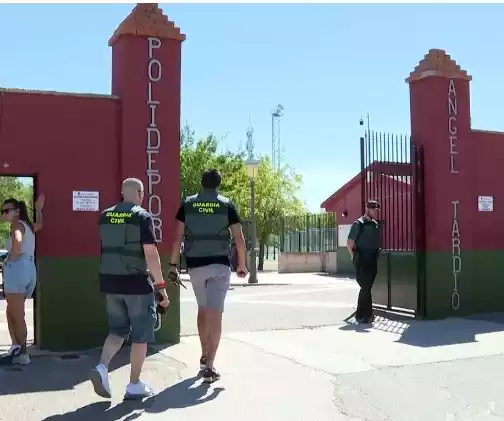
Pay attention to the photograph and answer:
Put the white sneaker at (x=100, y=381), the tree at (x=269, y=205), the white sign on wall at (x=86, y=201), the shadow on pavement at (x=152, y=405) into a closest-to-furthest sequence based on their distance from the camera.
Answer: the shadow on pavement at (x=152, y=405) < the white sneaker at (x=100, y=381) < the white sign on wall at (x=86, y=201) < the tree at (x=269, y=205)

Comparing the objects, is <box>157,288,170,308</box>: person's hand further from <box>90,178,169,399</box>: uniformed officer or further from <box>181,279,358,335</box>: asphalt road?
<box>181,279,358,335</box>: asphalt road

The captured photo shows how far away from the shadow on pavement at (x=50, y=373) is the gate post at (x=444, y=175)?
5.08m

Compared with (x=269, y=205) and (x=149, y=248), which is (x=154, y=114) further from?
(x=269, y=205)

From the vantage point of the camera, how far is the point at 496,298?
436 inches

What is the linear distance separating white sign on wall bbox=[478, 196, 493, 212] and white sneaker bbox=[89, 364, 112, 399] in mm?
7650

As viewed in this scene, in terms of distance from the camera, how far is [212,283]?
20.7 ft

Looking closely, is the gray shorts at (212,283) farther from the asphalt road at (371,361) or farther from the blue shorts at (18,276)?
the blue shorts at (18,276)

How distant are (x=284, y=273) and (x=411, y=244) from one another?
1539 centimetres

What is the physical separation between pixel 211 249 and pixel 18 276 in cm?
215

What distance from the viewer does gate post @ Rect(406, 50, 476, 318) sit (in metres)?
10.4

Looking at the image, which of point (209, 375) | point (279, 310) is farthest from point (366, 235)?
point (209, 375)

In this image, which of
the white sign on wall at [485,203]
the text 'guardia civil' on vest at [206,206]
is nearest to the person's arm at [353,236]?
the white sign on wall at [485,203]

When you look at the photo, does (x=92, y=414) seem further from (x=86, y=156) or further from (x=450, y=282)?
(x=450, y=282)

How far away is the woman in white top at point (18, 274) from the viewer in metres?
6.83
